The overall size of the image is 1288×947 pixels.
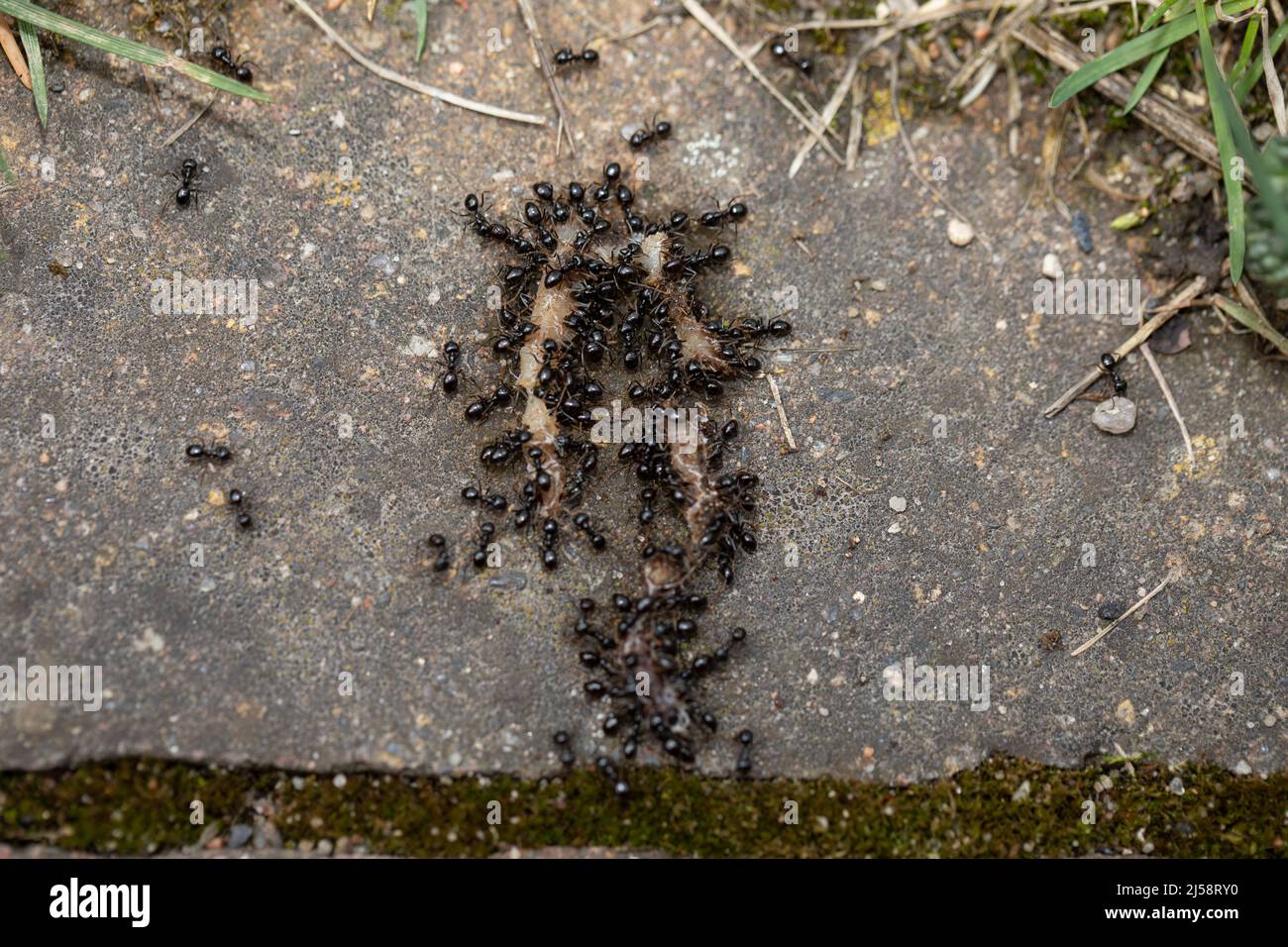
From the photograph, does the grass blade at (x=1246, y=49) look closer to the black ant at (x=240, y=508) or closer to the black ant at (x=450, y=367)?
the black ant at (x=450, y=367)

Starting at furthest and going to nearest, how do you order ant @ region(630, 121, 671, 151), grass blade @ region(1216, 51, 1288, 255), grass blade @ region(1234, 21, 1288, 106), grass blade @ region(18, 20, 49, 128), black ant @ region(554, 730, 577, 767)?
ant @ region(630, 121, 671, 151), grass blade @ region(1234, 21, 1288, 106), grass blade @ region(18, 20, 49, 128), black ant @ region(554, 730, 577, 767), grass blade @ region(1216, 51, 1288, 255)

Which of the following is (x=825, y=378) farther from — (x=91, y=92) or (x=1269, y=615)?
(x=91, y=92)

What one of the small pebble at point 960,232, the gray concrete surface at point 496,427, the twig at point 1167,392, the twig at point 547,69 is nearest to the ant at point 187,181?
the gray concrete surface at point 496,427

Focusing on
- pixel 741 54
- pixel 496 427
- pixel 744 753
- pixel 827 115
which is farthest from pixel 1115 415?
pixel 496 427

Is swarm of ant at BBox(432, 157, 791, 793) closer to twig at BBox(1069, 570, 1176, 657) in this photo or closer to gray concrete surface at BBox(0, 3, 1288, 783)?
gray concrete surface at BBox(0, 3, 1288, 783)

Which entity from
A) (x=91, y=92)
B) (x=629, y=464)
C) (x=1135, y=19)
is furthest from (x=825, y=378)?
(x=91, y=92)

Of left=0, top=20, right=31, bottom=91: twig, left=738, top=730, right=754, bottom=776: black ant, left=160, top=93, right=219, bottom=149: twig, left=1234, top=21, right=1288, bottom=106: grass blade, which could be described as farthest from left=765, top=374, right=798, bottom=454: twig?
left=0, top=20, right=31, bottom=91: twig

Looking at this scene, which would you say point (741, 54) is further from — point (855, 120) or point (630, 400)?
point (630, 400)
